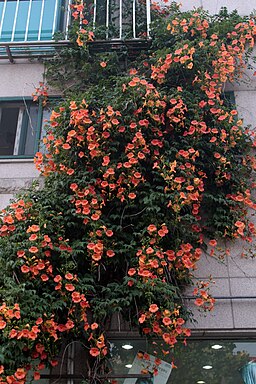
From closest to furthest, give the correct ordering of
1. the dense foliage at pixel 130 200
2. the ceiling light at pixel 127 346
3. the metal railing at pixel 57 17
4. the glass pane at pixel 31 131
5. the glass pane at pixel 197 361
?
the dense foliage at pixel 130 200 → the glass pane at pixel 197 361 → the ceiling light at pixel 127 346 → the glass pane at pixel 31 131 → the metal railing at pixel 57 17

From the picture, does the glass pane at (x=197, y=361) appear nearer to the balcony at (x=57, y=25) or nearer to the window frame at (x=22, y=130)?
the window frame at (x=22, y=130)

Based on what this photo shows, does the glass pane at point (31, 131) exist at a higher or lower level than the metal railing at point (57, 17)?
lower

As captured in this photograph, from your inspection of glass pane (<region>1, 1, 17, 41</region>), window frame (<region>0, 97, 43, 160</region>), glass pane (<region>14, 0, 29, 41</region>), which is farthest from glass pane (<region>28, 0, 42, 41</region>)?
window frame (<region>0, 97, 43, 160</region>)

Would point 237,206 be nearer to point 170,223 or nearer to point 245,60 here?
point 170,223

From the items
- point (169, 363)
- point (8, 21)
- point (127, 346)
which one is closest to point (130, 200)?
point (127, 346)

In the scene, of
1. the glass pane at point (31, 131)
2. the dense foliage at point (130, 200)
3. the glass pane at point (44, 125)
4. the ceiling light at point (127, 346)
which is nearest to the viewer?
the dense foliage at point (130, 200)

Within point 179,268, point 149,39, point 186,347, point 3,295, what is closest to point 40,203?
point 3,295

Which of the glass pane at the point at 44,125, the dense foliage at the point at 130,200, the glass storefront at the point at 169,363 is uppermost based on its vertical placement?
the glass pane at the point at 44,125

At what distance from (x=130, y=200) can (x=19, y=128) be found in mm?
2861

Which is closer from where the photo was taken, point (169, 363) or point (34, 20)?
point (169, 363)

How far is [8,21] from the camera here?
9539 mm

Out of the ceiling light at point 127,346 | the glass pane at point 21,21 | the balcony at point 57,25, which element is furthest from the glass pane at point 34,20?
the ceiling light at point 127,346

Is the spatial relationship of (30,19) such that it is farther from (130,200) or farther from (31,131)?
(130,200)

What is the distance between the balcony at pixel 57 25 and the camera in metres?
8.79
